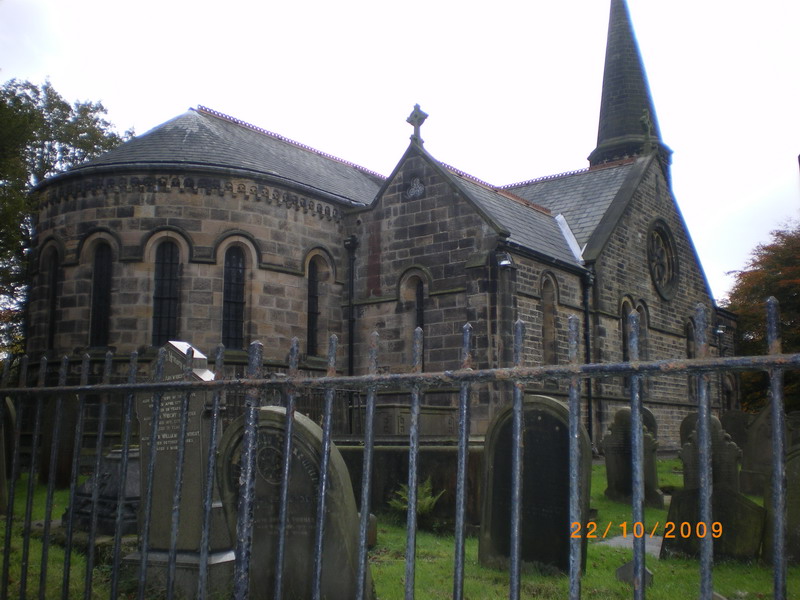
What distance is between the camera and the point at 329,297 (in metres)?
21.2

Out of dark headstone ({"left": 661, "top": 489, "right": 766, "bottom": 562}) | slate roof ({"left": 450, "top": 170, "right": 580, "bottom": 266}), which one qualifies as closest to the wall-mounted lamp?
slate roof ({"left": 450, "top": 170, "right": 580, "bottom": 266})

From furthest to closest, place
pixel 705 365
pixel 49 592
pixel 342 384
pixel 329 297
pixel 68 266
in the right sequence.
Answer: pixel 329 297
pixel 68 266
pixel 49 592
pixel 342 384
pixel 705 365

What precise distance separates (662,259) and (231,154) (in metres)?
15.9

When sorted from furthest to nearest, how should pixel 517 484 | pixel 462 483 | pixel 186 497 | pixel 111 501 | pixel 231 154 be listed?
pixel 231 154 < pixel 111 501 < pixel 186 497 < pixel 462 483 < pixel 517 484

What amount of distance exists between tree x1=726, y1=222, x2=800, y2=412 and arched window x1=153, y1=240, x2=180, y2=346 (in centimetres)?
2283

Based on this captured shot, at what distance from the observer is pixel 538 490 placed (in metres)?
7.82

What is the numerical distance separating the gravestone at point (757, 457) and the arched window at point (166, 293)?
13347 mm

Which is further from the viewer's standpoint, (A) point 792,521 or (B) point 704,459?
(A) point 792,521

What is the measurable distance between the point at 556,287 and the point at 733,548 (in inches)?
480

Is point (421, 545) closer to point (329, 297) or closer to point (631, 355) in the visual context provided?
point (631, 355)

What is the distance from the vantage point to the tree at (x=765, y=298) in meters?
29.8

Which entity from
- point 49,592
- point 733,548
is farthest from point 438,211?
point 49,592

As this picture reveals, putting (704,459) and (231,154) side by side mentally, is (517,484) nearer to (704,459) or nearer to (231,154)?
(704,459)
